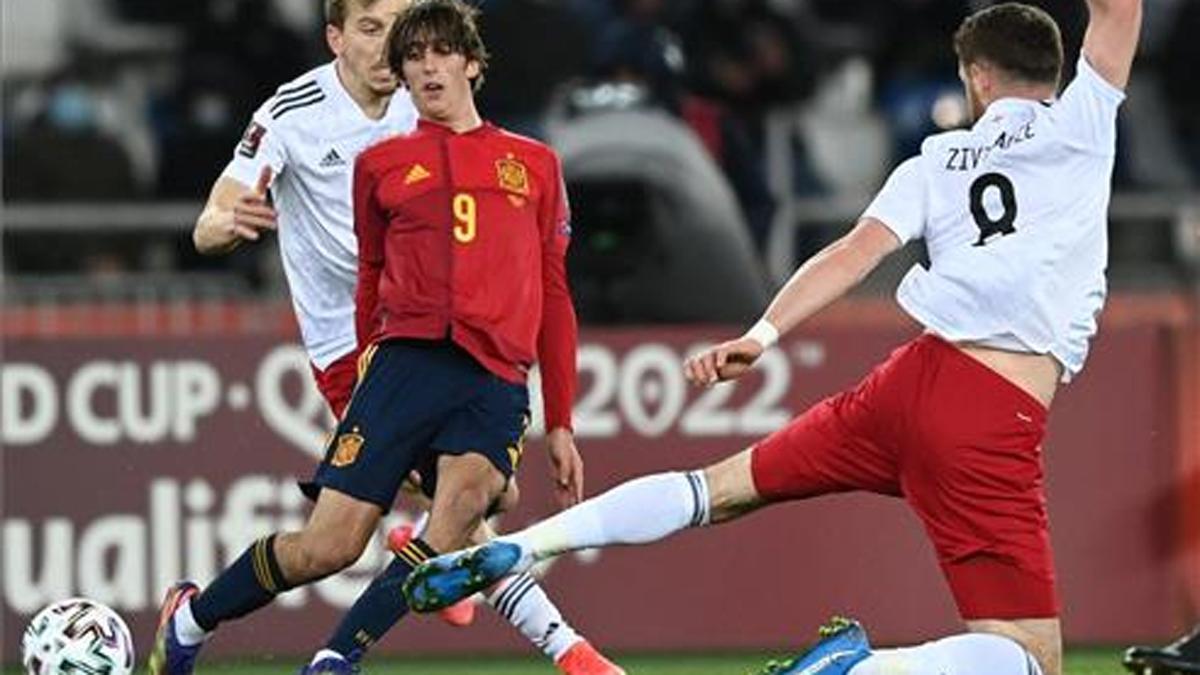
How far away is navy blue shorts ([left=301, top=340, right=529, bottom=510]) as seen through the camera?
9.57 meters

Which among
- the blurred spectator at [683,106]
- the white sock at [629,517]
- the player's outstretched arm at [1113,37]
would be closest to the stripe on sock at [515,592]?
the white sock at [629,517]

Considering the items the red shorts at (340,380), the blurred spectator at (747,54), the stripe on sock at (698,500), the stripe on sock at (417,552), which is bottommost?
the stripe on sock at (417,552)

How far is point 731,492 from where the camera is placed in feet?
30.5

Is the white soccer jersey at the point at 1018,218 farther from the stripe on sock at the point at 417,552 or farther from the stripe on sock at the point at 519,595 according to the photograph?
the stripe on sock at the point at 519,595

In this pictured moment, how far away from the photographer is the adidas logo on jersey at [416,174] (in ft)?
31.7

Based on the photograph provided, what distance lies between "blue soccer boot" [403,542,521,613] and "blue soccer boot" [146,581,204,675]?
128 cm

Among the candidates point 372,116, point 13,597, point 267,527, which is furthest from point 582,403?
point 372,116

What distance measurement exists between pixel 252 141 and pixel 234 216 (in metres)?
0.70

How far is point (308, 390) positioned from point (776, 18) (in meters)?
4.50

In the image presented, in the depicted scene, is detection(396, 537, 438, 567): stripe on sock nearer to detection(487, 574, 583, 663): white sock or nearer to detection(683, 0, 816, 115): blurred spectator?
detection(487, 574, 583, 663): white sock

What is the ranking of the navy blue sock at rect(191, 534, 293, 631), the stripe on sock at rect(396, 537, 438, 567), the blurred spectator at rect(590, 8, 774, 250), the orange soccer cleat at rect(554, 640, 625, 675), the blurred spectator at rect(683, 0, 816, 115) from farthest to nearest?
the blurred spectator at rect(683, 0, 816, 115) < the blurred spectator at rect(590, 8, 774, 250) < the orange soccer cleat at rect(554, 640, 625, 675) < the navy blue sock at rect(191, 534, 293, 631) < the stripe on sock at rect(396, 537, 438, 567)

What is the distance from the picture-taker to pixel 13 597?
13.0m

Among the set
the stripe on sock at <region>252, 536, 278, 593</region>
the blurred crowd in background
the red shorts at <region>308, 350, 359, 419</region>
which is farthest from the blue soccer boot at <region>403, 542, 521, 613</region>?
the blurred crowd in background

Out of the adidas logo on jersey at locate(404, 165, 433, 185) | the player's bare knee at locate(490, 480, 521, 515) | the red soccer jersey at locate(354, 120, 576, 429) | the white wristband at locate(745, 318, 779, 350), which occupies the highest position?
the adidas logo on jersey at locate(404, 165, 433, 185)
